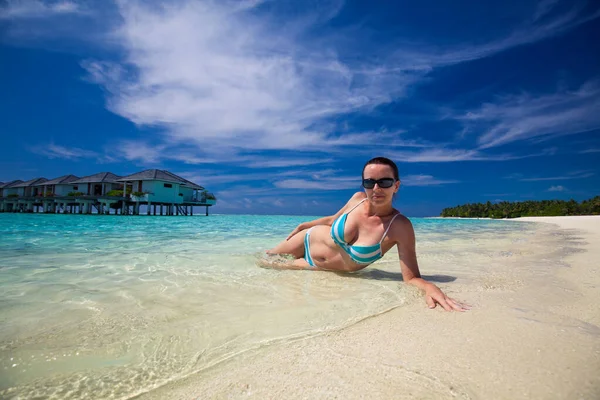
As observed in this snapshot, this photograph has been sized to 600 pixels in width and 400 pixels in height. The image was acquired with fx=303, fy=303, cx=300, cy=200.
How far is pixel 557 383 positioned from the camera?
3.65 feet

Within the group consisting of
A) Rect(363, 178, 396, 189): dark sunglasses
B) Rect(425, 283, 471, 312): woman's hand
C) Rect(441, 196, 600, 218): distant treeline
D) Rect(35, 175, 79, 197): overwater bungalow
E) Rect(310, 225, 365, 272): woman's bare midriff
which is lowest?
Rect(425, 283, 471, 312): woman's hand

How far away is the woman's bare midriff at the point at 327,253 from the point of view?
3375 mm

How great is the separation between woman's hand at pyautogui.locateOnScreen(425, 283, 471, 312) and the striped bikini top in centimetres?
72

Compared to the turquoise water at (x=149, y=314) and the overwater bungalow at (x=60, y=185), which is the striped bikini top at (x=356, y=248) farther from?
the overwater bungalow at (x=60, y=185)

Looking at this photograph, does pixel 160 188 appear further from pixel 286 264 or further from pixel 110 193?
pixel 286 264

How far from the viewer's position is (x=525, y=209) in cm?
5788

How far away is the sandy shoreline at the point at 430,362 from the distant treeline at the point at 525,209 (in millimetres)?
58516

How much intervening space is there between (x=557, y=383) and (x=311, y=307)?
4.57 feet

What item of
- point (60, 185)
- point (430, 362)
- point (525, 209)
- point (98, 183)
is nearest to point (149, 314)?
point (430, 362)

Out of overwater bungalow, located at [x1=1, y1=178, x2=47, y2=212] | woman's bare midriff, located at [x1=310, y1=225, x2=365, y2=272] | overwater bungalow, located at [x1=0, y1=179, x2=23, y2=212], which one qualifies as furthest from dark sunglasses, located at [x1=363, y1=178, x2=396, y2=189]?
overwater bungalow, located at [x1=0, y1=179, x2=23, y2=212]

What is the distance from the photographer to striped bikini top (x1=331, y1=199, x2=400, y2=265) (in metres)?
3.01

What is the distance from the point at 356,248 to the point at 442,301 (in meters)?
1.05

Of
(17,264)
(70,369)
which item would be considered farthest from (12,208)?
(70,369)

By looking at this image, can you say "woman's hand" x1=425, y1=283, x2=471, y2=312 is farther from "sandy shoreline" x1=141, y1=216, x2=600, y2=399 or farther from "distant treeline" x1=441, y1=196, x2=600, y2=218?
"distant treeline" x1=441, y1=196, x2=600, y2=218
